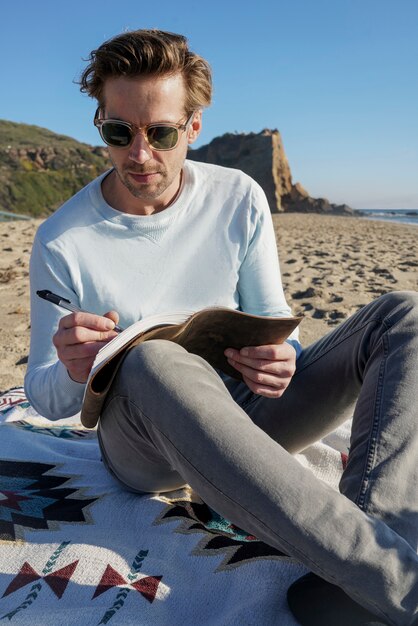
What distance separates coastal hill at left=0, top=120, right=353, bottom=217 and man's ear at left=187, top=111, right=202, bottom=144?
112 ft

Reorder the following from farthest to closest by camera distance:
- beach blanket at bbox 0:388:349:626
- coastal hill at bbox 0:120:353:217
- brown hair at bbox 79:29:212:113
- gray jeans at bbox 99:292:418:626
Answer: coastal hill at bbox 0:120:353:217 → brown hair at bbox 79:29:212:113 → beach blanket at bbox 0:388:349:626 → gray jeans at bbox 99:292:418:626

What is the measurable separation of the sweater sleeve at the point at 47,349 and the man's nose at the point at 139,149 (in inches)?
14.6

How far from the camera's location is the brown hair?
1809 mm

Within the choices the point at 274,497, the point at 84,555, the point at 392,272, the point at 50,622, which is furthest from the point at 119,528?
the point at 392,272

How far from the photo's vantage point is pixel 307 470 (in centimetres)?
129

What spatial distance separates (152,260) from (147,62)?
1.86 ft

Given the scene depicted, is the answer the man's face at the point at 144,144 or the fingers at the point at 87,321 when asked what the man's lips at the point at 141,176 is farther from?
the fingers at the point at 87,321

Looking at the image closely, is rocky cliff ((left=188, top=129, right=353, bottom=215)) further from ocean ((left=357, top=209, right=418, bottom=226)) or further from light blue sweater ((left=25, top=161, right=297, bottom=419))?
light blue sweater ((left=25, top=161, right=297, bottom=419))

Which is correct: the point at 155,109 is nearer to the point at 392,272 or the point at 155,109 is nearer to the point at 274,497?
the point at 274,497

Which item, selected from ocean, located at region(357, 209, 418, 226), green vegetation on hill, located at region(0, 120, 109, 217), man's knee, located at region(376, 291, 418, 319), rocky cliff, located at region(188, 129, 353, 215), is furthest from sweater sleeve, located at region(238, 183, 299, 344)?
green vegetation on hill, located at region(0, 120, 109, 217)

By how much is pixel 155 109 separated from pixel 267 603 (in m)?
1.35

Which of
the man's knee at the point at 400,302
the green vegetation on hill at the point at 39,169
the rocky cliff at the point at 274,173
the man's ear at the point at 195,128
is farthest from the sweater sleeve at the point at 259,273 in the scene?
the green vegetation on hill at the point at 39,169

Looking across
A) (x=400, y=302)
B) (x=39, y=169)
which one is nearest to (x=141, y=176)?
(x=400, y=302)

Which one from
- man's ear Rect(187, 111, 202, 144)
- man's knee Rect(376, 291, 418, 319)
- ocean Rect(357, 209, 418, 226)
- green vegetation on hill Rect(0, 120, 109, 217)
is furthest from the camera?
green vegetation on hill Rect(0, 120, 109, 217)
